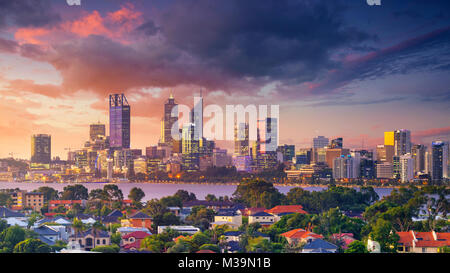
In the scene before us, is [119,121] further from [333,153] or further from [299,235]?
[299,235]

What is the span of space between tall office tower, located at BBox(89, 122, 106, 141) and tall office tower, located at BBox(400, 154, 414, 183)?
7996 millimetres

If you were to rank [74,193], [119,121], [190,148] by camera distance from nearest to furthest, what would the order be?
[119,121] → [74,193] → [190,148]

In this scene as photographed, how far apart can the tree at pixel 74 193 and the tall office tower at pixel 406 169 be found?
8.85 m

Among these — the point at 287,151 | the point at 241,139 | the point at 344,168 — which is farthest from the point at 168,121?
the point at 344,168

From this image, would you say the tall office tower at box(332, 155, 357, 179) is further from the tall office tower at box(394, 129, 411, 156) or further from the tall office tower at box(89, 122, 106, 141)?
the tall office tower at box(89, 122, 106, 141)

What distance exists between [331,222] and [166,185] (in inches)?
416

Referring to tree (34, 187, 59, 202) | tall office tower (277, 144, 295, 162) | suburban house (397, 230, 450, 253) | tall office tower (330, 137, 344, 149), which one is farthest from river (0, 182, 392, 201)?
suburban house (397, 230, 450, 253)

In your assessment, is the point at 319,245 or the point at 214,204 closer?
the point at 319,245

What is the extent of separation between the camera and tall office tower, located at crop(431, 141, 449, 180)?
10533 millimetres

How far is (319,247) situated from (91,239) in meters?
3.32

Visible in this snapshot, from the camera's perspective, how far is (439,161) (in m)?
11.7

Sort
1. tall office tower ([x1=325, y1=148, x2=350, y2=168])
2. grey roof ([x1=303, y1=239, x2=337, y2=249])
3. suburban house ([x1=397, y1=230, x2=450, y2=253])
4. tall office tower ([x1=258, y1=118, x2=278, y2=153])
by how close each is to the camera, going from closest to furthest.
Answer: grey roof ([x1=303, y1=239, x2=337, y2=249]), suburban house ([x1=397, y1=230, x2=450, y2=253]), tall office tower ([x1=258, y1=118, x2=278, y2=153]), tall office tower ([x1=325, y1=148, x2=350, y2=168])

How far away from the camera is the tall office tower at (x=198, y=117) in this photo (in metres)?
10.5
